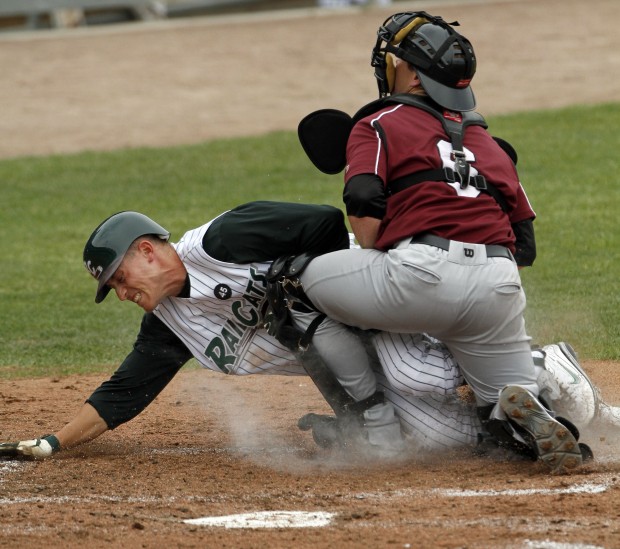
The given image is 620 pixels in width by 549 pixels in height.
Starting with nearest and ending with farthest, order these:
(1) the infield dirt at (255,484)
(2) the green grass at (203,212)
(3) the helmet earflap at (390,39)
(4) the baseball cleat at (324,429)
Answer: (1) the infield dirt at (255,484) → (3) the helmet earflap at (390,39) → (4) the baseball cleat at (324,429) → (2) the green grass at (203,212)

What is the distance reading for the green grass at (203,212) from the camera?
7.15 m

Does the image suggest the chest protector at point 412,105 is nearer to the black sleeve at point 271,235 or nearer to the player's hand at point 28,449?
the black sleeve at point 271,235

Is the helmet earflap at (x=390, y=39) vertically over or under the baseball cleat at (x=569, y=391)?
over

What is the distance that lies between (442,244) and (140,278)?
1.18 metres

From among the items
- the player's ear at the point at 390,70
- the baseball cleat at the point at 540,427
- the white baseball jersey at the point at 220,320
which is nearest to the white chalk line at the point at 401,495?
the baseball cleat at the point at 540,427

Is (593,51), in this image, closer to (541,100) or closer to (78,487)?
(541,100)

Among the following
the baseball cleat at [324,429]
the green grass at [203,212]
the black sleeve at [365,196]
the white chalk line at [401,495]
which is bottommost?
the green grass at [203,212]

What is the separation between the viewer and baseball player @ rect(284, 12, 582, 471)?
164 inches

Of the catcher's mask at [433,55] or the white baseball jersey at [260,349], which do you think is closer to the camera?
the catcher's mask at [433,55]

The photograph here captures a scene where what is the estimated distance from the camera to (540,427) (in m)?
4.12

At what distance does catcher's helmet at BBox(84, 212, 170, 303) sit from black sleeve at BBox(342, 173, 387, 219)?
0.86 m

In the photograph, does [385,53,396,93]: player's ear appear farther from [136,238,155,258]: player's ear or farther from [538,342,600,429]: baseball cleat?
[538,342,600,429]: baseball cleat

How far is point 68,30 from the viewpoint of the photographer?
67.6ft

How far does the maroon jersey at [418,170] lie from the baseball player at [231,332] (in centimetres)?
42
